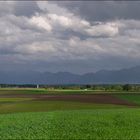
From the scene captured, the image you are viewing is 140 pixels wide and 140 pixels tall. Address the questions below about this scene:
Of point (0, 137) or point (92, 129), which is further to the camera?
point (92, 129)

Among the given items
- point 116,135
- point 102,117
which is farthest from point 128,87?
point 116,135

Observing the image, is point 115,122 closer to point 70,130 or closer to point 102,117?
point 102,117

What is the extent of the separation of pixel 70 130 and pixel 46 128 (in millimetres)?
1845

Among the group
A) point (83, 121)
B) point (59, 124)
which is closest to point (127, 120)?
point (83, 121)

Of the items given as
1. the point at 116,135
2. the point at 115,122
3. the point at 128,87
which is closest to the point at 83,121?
the point at 115,122

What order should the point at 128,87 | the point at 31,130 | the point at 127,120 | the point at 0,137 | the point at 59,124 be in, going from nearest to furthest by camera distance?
the point at 0,137
the point at 31,130
the point at 59,124
the point at 127,120
the point at 128,87

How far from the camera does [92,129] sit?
29.5 meters

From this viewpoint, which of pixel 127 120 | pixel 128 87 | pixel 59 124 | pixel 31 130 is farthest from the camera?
pixel 128 87

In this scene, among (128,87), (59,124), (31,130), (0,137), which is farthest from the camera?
(128,87)

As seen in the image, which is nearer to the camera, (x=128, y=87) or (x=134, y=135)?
(x=134, y=135)

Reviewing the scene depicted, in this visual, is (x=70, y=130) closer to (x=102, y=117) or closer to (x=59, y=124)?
(x=59, y=124)

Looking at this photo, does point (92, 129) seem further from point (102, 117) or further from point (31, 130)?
point (102, 117)

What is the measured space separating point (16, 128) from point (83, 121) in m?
6.16

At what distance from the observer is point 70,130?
29.0 meters
